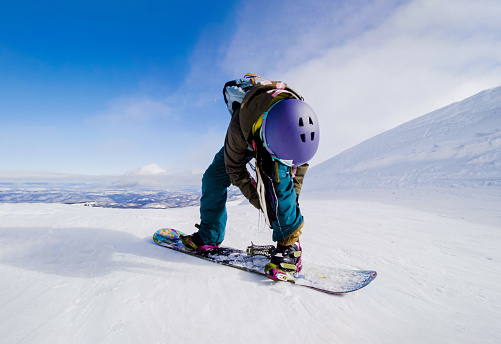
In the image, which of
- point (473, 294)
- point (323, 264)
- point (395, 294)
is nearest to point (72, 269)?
point (323, 264)

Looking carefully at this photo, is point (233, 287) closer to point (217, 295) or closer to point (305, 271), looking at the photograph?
point (217, 295)

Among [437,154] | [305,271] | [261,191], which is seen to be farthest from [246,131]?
[437,154]

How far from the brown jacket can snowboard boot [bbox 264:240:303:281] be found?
41 cm

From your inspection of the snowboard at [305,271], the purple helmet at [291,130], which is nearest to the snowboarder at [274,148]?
the purple helmet at [291,130]

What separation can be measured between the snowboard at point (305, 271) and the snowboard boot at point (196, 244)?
0.04 meters

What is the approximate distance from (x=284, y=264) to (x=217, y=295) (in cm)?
55

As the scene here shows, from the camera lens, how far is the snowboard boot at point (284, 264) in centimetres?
150

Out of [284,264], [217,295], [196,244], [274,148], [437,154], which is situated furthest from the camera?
[437,154]

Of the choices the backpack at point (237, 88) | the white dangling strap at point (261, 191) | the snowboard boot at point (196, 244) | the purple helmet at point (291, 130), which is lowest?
the snowboard boot at point (196, 244)

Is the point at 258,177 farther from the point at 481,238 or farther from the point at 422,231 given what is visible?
the point at 481,238

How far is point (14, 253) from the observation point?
1709mm

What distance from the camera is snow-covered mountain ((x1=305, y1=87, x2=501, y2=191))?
22.2 feet

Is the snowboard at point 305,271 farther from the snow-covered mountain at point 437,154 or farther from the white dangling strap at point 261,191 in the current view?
the snow-covered mountain at point 437,154

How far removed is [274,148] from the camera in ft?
4.70
